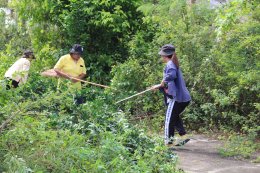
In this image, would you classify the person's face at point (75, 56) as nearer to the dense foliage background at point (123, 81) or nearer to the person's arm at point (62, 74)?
the person's arm at point (62, 74)

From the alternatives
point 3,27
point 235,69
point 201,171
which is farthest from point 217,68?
point 3,27

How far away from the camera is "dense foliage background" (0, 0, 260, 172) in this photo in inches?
221

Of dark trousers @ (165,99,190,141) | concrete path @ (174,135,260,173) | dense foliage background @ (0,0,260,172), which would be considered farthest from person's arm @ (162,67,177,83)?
concrete path @ (174,135,260,173)

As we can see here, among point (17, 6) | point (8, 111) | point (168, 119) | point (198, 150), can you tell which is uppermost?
point (17, 6)

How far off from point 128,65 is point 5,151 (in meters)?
6.87

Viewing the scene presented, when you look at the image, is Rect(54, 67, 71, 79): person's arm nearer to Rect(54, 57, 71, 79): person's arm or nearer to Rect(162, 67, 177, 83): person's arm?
Rect(54, 57, 71, 79): person's arm

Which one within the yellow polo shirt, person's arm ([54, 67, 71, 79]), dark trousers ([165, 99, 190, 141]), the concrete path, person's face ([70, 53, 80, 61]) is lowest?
the concrete path

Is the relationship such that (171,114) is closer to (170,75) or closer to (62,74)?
(170,75)

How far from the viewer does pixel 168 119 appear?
8.88m

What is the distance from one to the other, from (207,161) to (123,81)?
13.8 ft

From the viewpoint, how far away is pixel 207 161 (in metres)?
8.29

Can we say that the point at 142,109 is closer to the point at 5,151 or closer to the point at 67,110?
the point at 67,110

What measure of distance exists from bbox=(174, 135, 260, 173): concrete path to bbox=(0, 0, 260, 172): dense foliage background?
809mm

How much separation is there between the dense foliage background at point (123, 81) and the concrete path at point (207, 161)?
81 centimetres
